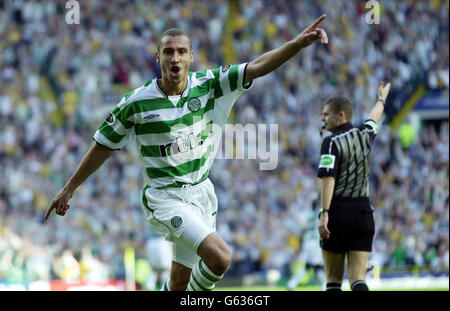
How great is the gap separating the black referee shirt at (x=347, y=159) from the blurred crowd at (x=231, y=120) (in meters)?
9.43

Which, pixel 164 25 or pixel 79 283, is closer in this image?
pixel 79 283

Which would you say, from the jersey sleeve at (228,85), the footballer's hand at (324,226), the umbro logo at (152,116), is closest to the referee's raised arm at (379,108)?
the footballer's hand at (324,226)

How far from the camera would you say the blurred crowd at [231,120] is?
17156 millimetres

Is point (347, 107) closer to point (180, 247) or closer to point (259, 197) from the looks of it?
point (180, 247)

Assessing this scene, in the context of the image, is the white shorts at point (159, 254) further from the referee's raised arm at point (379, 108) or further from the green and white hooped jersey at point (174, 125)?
the green and white hooped jersey at point (174, 125)

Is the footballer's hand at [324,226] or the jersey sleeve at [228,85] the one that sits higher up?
the jersey sleeve at [228,85]

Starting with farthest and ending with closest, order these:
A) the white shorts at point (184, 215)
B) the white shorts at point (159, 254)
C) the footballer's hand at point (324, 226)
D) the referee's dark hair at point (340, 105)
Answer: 1. the white shorts at point (159, 254)
2. the referee's dark hair at point (340, 105)
3. the footballer's hand at point (324, 226)
4. the white shorts at point (184, 215)

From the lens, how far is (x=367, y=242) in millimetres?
7086

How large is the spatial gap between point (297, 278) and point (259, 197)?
4.13 meters

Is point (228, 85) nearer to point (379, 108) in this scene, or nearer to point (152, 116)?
point (152, 116)

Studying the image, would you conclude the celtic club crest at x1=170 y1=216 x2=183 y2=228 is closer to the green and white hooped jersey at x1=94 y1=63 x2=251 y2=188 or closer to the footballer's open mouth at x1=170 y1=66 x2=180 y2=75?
the green and white hooped jersey at x1=94 y1=63 x2=251 y2=188

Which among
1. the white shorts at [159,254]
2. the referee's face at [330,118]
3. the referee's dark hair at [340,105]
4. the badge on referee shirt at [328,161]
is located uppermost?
the referee's dark hair at [340,105]
